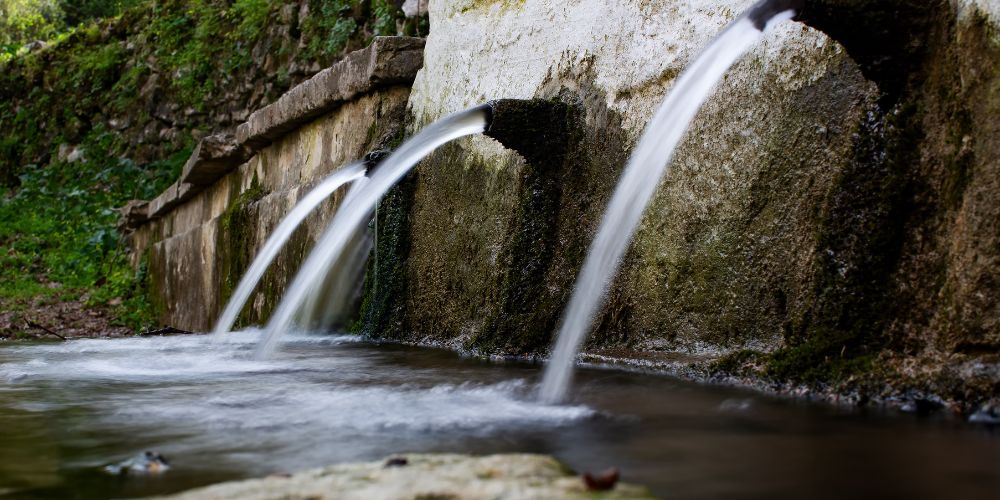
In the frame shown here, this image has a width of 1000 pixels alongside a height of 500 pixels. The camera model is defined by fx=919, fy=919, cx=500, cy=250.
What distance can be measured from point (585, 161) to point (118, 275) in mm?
8944

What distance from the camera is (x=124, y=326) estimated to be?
869 centimetres

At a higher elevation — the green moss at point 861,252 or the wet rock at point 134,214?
the wet rock at point 134,214

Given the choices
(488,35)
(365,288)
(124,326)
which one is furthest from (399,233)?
(124,326)

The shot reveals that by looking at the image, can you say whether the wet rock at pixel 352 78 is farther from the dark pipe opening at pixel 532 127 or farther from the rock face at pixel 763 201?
the dark pipe opening at pixel 532 127

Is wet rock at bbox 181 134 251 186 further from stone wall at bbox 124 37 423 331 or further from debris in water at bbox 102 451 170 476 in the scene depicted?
debris in water at bbox 102 451 170 476

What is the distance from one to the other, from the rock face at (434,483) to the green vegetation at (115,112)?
25.2ft

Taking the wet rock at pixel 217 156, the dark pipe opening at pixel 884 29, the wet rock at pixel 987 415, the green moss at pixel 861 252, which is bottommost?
the wet rock at pixel 987 415

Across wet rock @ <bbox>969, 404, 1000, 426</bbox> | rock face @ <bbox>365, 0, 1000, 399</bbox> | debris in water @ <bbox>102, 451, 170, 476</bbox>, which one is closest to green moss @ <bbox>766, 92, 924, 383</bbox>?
rock face @ <bbox>365, 0, 1000, 399</bbox>

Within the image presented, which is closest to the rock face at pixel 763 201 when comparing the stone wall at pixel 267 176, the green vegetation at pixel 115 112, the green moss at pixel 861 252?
the green moss at pixel 861 252

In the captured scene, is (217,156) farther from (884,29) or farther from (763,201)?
(884,29)

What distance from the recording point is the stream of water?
1.45 meters

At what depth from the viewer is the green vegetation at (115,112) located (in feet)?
33.4

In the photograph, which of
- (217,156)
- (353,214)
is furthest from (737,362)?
(217,156)

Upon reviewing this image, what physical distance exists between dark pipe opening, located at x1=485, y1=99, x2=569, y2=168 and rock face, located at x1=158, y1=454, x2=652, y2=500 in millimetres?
2320
